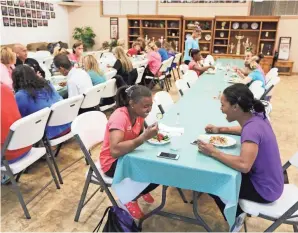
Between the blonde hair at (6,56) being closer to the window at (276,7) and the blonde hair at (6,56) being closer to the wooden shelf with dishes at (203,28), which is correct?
the wooden shelf with dishes at (203,28)

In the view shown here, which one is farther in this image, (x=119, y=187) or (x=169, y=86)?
(x=169, y=86)

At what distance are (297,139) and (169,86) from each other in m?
3.74

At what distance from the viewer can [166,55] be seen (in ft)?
23.4

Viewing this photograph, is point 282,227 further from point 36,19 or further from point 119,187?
point 36,19

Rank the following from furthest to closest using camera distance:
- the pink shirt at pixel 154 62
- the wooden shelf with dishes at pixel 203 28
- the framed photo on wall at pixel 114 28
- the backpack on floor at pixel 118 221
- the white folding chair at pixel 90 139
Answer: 1. the framed photo on wall at pixel 114 28
2. the wooden shelf with dishes at pixel 203 28
3. the pink shirt at pixel 154 62
4. the white folding chair at pixel 90 139
5. the backpack on floor at pixel 118 221

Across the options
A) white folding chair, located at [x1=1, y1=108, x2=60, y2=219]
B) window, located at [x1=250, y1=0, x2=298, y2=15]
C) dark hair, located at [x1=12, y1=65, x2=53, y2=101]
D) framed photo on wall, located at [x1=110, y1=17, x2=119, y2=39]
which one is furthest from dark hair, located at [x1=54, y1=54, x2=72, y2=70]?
window, located at [x1=250, y1=0, x2=298, y2=15]

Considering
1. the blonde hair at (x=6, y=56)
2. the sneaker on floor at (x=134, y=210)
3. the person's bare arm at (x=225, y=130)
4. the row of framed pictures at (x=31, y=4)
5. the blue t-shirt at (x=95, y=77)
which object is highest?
the row of framed pictures at (x=31, y=4)

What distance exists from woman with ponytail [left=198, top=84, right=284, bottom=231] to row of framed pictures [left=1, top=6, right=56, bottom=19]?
27.8 feet

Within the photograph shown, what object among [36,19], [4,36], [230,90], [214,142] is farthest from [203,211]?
[36,19]

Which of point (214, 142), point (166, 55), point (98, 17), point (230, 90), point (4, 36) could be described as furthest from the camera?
point (98, 17)

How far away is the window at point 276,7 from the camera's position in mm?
9344

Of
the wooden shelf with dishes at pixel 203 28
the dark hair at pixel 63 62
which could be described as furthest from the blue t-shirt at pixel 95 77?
the wooden shelf with dishes at pixel 203 28

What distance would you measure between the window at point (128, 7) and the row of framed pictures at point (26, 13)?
6.71 ft

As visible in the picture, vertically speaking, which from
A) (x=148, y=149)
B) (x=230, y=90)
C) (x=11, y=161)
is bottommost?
(x=11, y=161)
